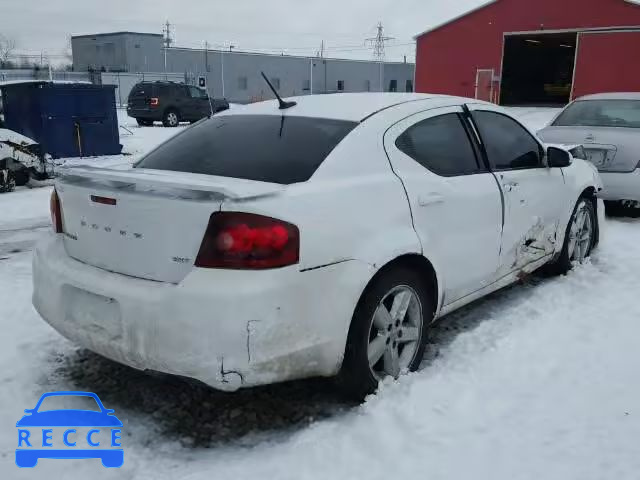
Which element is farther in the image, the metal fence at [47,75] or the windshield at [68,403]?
the metal fence at [47,75]

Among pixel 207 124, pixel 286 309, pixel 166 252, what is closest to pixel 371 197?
pixel 286 309

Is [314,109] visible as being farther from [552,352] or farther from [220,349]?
[552,352]

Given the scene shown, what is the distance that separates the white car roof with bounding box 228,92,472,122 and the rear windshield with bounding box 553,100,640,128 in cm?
463

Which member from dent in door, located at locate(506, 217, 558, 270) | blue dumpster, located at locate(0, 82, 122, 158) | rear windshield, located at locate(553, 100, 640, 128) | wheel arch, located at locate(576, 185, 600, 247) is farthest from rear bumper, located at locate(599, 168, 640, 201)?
blue dumpster, located at locate(0, 82, 122, 158)

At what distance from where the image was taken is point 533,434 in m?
2.76

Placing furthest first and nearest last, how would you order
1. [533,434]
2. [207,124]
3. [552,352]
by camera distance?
[207,124]
[552,352]
[533,434]

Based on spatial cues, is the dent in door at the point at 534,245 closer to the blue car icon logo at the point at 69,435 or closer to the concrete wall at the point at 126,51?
the blue car icon logo at the point at 69,435

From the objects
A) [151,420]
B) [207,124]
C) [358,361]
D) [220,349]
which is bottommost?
[151,420]

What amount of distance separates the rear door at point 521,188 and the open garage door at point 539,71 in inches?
959

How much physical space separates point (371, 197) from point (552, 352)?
1568 mm

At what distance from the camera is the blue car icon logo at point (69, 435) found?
267 centimetres

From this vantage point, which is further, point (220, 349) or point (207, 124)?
point (207, 124)

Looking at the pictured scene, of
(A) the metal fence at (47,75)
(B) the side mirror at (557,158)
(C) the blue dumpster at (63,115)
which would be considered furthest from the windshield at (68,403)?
(A) the metal fence at (47,75)

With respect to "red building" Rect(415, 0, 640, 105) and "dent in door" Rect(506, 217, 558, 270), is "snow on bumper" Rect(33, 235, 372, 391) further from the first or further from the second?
"red building" Rect(415, 0, 640, 105)
